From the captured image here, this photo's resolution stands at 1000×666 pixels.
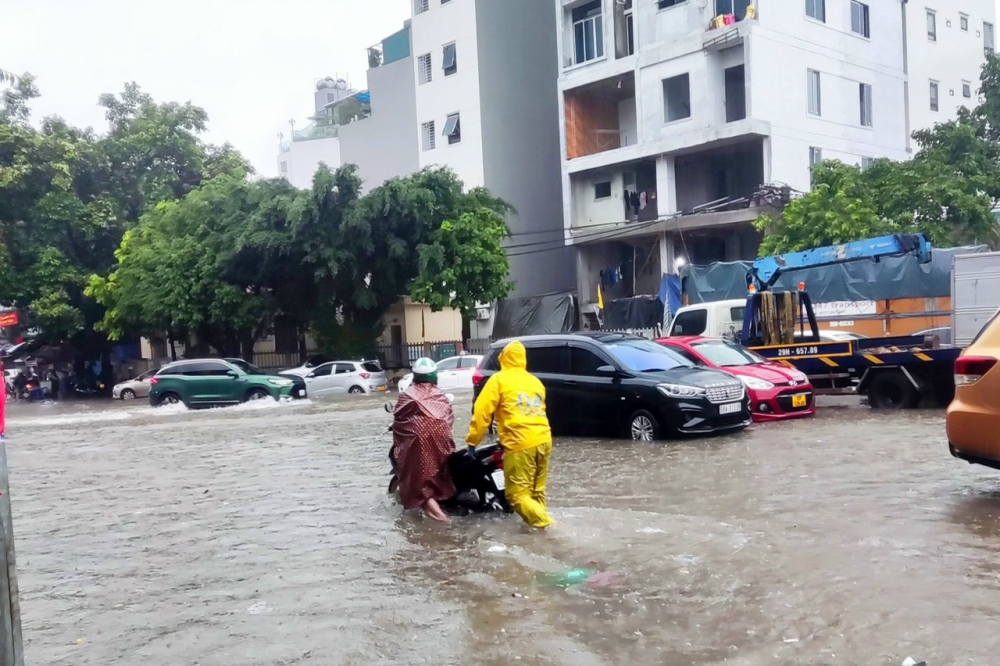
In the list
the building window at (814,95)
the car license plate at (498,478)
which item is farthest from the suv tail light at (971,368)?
the building window at (814,95)

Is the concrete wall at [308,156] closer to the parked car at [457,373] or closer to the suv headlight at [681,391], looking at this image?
the parked car at [457,373]

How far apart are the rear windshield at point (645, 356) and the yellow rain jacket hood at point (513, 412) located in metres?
5.69

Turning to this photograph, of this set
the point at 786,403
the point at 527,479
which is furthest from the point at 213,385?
the point at 527,479

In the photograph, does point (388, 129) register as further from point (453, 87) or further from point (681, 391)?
point (681, 391)

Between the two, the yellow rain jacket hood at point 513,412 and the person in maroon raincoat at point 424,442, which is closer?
the yellow rain jacket hood at point 513,412

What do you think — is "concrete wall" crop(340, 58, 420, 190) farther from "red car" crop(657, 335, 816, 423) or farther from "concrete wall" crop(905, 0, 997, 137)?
"red car" crop(657, 335, 816, 423)

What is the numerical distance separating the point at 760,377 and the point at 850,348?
2.25 m

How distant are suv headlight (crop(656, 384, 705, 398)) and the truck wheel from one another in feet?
15.6

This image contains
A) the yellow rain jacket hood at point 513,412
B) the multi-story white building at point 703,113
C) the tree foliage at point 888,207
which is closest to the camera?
the yellow rain jacket hood at point 513,412

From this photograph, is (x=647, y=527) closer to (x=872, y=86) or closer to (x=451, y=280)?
(x=451, y=280)

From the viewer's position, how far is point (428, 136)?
40.2 meters

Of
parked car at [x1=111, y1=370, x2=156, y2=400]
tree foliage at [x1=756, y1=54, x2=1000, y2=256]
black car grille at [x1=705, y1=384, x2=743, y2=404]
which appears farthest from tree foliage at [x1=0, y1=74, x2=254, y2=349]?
black car grille at [x1=705, y1=384, x2=743, y2=404]

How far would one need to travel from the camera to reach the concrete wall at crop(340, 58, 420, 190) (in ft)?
142

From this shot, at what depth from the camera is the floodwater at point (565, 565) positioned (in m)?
5.25
